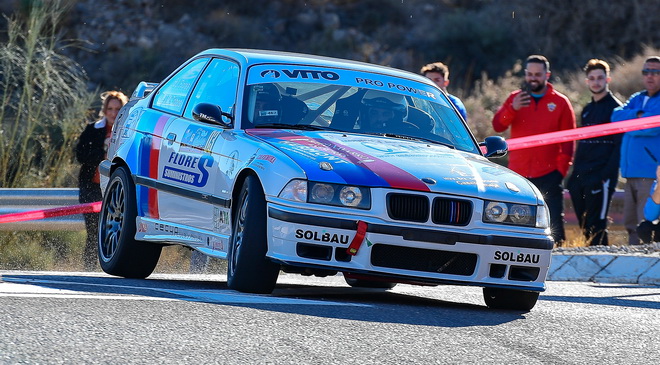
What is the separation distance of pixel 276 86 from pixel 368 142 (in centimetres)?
84

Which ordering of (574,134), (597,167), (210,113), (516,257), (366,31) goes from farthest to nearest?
(366,31), (597,167), (574,134), (210,113), (516,257)

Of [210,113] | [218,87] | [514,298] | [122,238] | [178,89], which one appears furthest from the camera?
[178,89]

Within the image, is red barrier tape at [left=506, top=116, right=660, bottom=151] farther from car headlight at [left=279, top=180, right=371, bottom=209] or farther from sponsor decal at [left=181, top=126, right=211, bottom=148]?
car headlight at [left=279, top=180, right=371, bottom=209]

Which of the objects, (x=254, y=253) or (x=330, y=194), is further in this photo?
(x=254, y=253)

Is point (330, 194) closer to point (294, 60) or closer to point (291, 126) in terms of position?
point (291, 126)

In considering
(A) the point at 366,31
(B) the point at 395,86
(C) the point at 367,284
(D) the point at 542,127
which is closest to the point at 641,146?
(D) the point at 542,127

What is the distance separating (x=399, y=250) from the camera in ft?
25.8

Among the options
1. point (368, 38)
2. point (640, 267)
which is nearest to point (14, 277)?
point (640, 267)

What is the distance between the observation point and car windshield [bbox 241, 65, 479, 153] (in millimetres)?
8953

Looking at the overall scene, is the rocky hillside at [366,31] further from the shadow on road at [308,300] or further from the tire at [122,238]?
the shadow on road at [308,300]

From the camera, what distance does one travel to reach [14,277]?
28.4 feet

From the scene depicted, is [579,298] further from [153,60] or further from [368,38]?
[368,38]

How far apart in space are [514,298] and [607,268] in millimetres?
3377

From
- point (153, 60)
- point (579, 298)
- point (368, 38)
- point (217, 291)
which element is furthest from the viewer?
point (368, 38)
